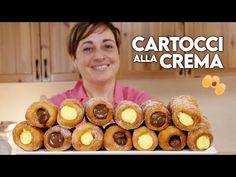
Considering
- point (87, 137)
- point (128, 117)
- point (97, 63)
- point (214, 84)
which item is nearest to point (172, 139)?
point (128, 117)

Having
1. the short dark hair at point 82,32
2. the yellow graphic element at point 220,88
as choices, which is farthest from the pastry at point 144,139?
the yellow graphic element at point 220,88

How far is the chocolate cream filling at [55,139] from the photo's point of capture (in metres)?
1.19

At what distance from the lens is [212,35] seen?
1.57 metres

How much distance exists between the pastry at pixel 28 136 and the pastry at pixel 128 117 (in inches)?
9.8

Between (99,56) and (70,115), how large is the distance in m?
0.46

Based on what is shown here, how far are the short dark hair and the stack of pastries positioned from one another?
1.44ft

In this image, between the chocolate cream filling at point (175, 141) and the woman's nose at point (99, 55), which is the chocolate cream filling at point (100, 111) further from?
the woman's nose at point (99, 55)

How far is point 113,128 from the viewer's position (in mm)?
1188

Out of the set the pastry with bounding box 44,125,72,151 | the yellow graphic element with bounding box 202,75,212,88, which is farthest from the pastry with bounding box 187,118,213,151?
the yellow graphic element with bounding box 202,75,212,88

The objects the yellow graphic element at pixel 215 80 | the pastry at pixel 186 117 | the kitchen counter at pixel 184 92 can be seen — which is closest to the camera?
the pastry at pixel 186 117
